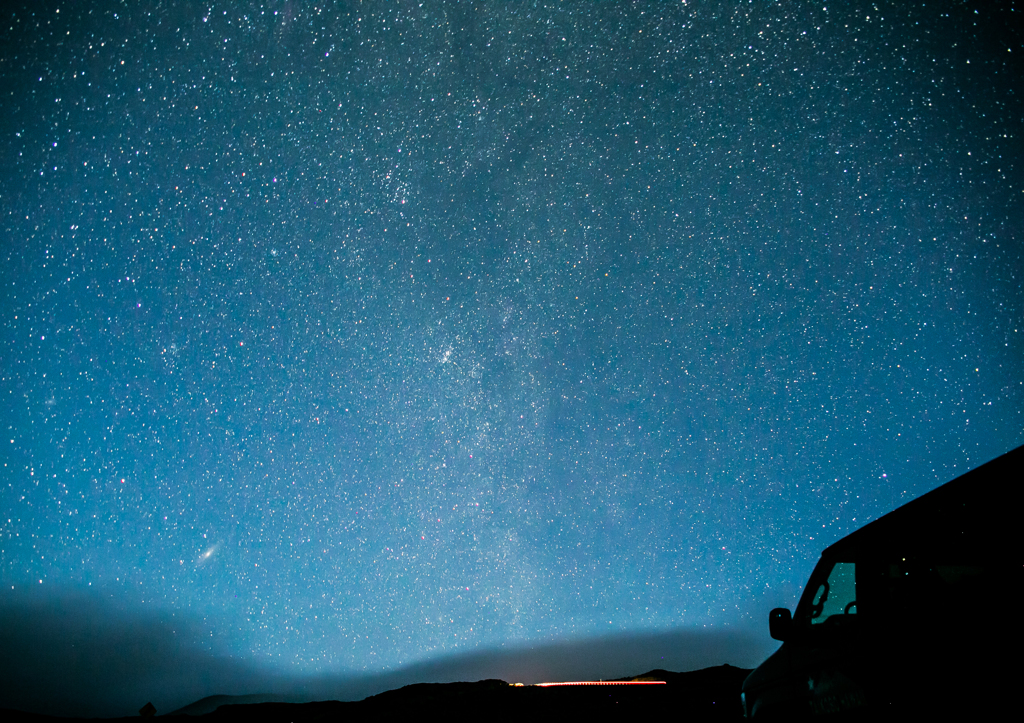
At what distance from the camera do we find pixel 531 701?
73.3 ft

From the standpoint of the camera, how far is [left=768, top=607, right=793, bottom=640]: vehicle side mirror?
3.50m

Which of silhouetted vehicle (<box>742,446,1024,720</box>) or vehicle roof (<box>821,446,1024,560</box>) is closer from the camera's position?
silhouetted vehicle (<box>742,446,1024,720</box>)

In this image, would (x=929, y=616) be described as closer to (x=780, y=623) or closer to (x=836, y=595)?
(x=836, y=595)

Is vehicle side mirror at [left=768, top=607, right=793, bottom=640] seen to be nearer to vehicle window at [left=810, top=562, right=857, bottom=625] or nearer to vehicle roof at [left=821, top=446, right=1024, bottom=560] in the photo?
vehicle window at [left=810, top=562, right=857, bottom=625]

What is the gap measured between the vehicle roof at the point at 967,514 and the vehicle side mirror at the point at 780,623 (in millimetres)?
1301

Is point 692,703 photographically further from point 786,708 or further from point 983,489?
point 983,489

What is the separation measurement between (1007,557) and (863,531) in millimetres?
1299

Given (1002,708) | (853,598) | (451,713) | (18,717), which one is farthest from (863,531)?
(18,717)

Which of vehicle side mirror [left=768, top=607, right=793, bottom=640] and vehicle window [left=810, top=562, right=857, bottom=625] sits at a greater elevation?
vehicle window [left=810, top=562, right=857, bottom=625]

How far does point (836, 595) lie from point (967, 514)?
1.65 metres

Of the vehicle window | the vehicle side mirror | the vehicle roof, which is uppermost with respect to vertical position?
the vehicle roof

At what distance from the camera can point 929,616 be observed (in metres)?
2.01

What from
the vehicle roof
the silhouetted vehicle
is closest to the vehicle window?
the silhouetted vehicle

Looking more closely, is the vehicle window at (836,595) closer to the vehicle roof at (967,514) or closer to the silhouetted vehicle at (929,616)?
the silhouetted vehicle at (929,616)
